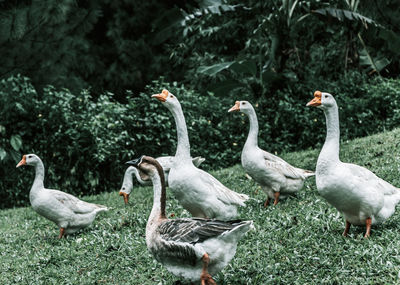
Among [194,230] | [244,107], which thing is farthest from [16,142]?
[194,230]

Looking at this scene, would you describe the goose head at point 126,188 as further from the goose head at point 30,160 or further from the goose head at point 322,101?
the goose head at point 322,101

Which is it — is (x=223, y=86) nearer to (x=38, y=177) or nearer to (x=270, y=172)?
(x=270, y=172)

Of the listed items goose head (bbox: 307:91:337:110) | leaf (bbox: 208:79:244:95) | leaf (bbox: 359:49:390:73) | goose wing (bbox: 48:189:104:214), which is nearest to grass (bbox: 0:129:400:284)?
goose wing (bbox: 48:189:104:214)

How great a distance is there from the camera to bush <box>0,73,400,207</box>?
11.2m

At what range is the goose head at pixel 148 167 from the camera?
4621 millimetres

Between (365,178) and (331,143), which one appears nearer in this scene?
(365,178)

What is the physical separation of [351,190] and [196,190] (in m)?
1.63

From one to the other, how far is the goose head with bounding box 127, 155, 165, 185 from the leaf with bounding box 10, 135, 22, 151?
7016 mm

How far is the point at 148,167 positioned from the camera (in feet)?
15.3

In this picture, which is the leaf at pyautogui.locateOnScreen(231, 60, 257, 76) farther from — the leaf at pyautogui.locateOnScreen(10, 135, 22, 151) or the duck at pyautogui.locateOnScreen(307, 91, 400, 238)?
the duck at pyautogui.locateOnScreen(307, 91, 400, 238)

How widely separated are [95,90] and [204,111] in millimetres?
6779

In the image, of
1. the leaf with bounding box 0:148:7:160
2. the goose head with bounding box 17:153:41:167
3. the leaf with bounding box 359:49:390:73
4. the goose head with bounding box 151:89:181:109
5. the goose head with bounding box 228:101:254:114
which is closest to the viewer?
the goose head with bounding box 151:89:181:109

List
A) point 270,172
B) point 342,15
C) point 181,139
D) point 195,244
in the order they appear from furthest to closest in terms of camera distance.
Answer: point 342,15, point 270,172, point 181,139, point 195,244

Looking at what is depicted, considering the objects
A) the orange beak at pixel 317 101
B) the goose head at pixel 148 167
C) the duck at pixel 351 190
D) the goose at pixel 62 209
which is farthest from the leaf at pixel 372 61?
the goose head at pixel 148 167
